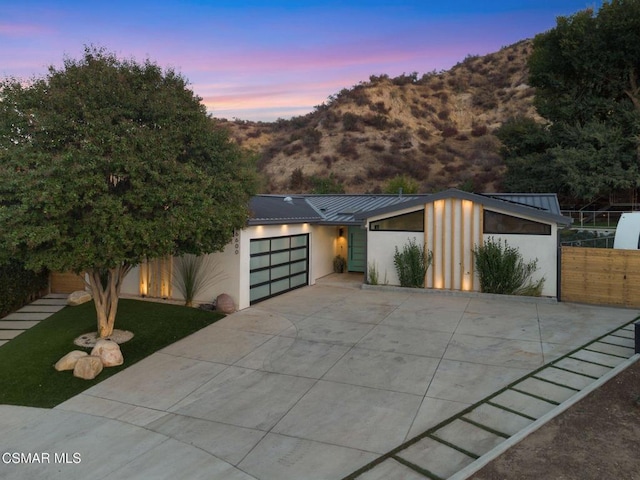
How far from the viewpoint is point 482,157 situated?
42.5 meters

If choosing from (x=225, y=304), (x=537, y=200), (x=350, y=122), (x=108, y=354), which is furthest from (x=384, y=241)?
(x=350, y=122)

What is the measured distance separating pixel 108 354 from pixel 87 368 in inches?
22.6

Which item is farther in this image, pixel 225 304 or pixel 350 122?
pixel 350 122

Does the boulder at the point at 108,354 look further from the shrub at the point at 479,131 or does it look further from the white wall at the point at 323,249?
the shrub at the point at 479,131

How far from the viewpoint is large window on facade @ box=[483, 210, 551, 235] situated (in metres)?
12.3

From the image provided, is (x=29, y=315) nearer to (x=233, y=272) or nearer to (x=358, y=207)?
(x=233, y=272)

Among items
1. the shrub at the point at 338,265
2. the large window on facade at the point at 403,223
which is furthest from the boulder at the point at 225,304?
the shrub at the point at 338,265

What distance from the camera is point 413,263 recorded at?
Result: 13.6 metres

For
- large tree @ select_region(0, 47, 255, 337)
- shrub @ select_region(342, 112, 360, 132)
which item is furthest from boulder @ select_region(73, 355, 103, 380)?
shrub @ select_region(342, 112, 360, 132)

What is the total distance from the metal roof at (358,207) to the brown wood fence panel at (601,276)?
1172 millimetres

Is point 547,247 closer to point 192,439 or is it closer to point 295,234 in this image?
point 295,234

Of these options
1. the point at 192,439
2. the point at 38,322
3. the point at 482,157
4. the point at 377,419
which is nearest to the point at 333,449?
the point at 377,419

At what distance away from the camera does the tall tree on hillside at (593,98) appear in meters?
24.7

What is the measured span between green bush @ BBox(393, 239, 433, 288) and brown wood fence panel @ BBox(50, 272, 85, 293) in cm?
1060
